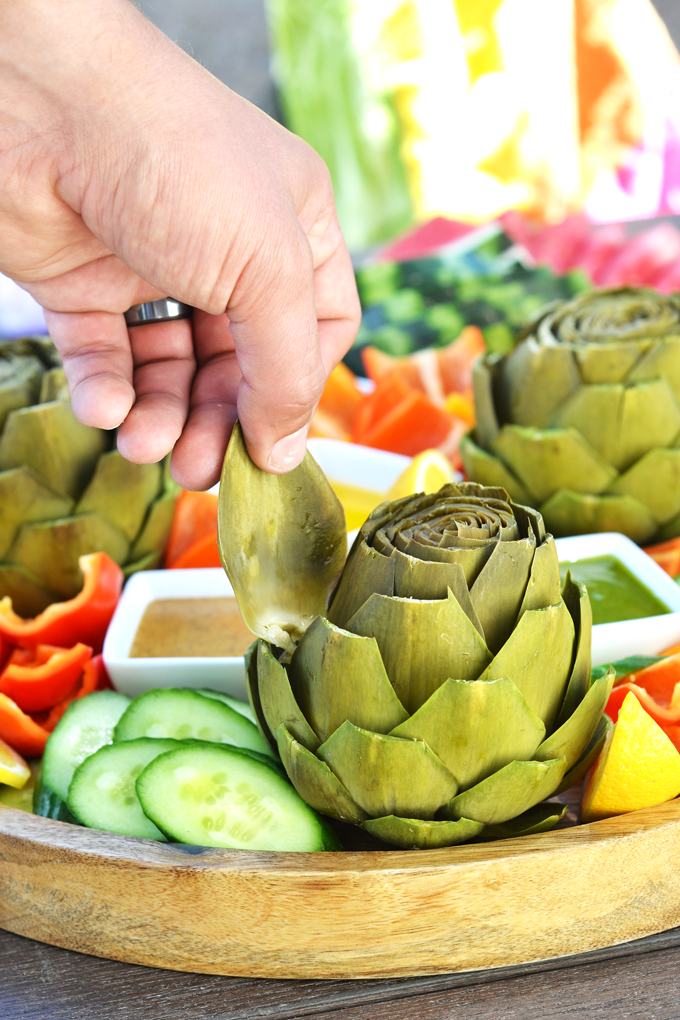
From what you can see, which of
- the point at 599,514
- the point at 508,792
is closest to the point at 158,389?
the point at 508,792

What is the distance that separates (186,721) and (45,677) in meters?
0.16

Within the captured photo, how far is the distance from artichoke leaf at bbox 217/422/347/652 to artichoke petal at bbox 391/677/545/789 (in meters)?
0.11

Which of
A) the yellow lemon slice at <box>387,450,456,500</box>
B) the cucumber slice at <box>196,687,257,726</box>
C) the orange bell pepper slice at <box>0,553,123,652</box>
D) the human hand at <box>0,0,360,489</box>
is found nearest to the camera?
the human hand at <box>0,0,360,489</box>

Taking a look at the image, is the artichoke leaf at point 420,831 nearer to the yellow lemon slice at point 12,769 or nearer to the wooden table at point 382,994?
the wooden table at point 382,994

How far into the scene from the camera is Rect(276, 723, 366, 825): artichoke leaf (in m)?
0.55

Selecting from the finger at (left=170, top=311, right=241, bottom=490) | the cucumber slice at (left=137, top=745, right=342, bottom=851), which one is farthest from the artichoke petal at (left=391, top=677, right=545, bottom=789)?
the finger at (left=170, top=311, right=241, bottom=490)

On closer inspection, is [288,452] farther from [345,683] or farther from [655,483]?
[655,483]

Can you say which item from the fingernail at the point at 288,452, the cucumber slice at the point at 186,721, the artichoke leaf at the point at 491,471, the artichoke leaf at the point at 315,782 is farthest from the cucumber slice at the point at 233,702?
the artichoke leaf at the point at 491,471

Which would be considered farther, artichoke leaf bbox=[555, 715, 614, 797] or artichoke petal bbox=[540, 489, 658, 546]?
artichoke petal bbox=[540, 489, 658, 546]

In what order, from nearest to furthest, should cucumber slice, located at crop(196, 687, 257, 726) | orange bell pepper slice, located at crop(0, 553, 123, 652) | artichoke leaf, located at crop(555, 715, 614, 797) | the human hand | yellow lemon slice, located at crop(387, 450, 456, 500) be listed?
1. the human hand
2. artichoke leaf, located at crop(555, 715, 614, 797)
3. cucumber slice, located at crop(196, 687, 257, 726)
4. orange bell pepper slice, located at crop(0, 553, 123, 652)
5. yellow lemon slice, located at crop(387, 450, 456, 500)

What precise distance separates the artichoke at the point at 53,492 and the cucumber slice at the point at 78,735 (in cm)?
20

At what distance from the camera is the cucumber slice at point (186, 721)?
662mm

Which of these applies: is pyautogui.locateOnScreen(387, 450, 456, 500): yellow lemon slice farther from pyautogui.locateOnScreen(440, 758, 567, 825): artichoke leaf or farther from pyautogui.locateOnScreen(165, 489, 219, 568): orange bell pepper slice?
pyautogui.locateOnScreen(440, 758, 567, 825): artichoke leaf

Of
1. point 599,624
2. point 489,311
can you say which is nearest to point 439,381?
point 489,311
